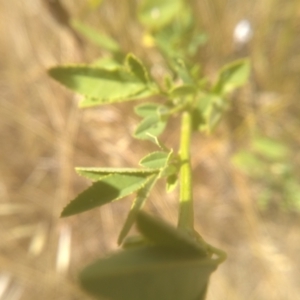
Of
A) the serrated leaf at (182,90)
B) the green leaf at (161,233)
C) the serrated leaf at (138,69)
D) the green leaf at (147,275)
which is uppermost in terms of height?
the serrated leaf at (138,69)

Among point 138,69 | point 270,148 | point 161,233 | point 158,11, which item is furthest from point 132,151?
point 161,233

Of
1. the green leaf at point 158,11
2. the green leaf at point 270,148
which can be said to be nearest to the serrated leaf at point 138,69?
the green leaf at point 158,11

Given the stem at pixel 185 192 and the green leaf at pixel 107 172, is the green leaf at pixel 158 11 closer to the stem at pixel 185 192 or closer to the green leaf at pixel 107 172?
the stem at pixel 185 192

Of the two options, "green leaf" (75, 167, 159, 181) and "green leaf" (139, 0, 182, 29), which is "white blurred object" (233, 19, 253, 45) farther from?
"green leaf" (75, 167, 159, 181)

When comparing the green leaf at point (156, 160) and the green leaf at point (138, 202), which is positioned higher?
the green leaf at point (156, 160)

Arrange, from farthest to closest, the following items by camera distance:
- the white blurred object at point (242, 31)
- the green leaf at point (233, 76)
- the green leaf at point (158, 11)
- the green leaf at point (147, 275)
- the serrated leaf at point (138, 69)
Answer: the white blurred object at point (242, 31)
the green leaf at point (158, 11)
the green leaf at point (233, 76)
the serrated leaf at point (138, 69)
the green leaf at point (147, 275)

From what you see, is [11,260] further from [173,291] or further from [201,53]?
[173,291]

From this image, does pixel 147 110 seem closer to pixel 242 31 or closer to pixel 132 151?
pixel 242 31
